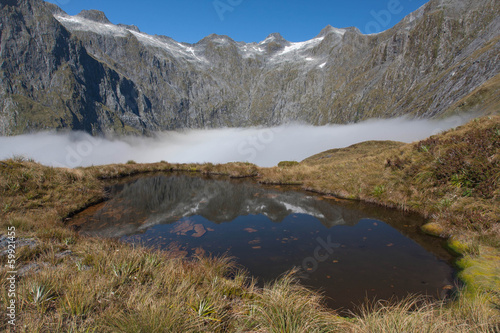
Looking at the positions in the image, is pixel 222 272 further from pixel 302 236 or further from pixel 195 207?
pixel 195 207

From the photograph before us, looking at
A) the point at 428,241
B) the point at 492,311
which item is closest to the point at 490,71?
the point at 428,241

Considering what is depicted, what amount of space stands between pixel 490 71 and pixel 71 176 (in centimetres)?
13616

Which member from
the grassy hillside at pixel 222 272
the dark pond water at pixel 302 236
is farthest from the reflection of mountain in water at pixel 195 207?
the grassy hillside at pixel 222 272

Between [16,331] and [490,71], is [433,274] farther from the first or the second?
[490,71]

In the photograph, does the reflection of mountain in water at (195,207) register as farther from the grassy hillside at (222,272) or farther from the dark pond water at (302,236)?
the grassy hillside at (222,272)

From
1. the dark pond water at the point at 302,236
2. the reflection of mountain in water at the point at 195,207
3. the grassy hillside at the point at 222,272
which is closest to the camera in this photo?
the grassy hillside at the point at 222,272

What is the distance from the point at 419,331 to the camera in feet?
13.8

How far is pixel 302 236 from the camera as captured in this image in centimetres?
1232

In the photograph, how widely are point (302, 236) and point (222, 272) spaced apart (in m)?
5.58

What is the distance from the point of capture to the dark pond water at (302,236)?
823 cm

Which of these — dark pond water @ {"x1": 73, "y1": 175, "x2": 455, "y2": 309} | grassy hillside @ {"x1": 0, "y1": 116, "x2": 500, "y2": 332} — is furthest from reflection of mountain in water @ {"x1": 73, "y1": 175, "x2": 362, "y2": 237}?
grassy hillside @ {"x1": 0, "y1": 116, "x2": 500, "y2": 332}

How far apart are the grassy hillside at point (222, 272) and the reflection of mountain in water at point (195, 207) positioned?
2.32 m

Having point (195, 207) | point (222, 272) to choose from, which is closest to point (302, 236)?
point (222, 272)

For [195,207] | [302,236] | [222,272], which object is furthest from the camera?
[195,207]
